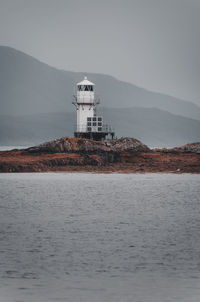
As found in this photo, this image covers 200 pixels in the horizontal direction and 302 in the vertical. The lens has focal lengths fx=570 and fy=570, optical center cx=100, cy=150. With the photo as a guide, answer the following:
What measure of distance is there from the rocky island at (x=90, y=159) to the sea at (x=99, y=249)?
Answer: 18.6m

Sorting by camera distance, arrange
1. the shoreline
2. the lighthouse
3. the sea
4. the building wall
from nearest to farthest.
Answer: the sea, the shoreline, the lighthouse, the building wall

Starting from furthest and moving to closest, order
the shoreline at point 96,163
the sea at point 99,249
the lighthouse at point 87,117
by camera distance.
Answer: the lighthouse at point 87,117
the shoreline at point 96,163
the sea at point 99,249

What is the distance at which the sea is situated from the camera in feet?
38.4

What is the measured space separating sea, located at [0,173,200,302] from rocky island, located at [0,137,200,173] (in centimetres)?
1855

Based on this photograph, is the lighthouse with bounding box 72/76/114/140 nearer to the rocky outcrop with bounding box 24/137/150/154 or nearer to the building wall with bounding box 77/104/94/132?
the building wall with bounding box 77/104/94/132

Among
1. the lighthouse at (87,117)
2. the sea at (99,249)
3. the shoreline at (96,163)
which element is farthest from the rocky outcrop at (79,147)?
the sea at (99,249)

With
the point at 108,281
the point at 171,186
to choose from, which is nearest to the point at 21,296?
the point at 108,281

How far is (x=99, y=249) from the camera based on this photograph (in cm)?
1661

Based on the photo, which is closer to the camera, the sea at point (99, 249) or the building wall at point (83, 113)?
the sea at point (99, 249)

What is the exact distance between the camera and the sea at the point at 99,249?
11.7 meters

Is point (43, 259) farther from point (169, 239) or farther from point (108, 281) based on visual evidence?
point (169, 239)

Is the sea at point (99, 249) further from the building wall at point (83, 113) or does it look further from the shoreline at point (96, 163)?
the building wall at point (83, 113)

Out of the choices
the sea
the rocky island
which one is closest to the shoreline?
the rocky island

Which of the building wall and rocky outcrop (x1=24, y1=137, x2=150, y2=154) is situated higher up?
the building wall
